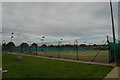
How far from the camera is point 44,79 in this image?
7.24m

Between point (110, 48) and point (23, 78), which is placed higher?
point (110, 48)

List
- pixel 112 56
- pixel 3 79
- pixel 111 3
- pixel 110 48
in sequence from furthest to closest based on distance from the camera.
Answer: pixel 112 56, pixel 110 48, pixel 111 3, pixel 3 79

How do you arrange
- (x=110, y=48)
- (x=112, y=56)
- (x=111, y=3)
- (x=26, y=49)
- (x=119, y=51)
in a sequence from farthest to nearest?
(x=26, y=49), (x=119, y=51), (x=112, y=56), (x=110, y=48), (x=111, y=3)

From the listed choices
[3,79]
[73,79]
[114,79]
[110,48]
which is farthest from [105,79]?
[110,48]

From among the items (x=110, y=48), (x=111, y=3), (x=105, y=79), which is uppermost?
(x=111, y=3)

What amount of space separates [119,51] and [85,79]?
17.4 m

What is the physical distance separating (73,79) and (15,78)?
2871mm

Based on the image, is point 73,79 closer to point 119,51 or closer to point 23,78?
point 23,78

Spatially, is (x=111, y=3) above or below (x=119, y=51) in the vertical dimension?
above

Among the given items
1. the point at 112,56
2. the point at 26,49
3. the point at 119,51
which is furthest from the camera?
the point at 26,49

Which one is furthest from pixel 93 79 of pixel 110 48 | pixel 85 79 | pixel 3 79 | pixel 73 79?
pixel 110 48

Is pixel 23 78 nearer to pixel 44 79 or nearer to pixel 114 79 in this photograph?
pixel 44 79

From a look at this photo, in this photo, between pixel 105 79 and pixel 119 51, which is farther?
pixel 119 51

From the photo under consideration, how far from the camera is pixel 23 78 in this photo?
727cm
